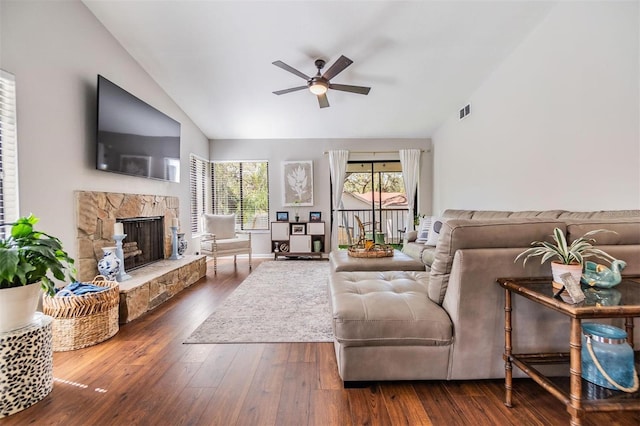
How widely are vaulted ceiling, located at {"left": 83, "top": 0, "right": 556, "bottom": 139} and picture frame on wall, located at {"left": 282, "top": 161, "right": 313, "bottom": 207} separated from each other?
122 cm

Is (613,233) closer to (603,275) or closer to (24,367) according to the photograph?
(603,275)

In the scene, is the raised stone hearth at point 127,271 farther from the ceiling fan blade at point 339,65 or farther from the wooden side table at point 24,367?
the ceiling fan blade at point 339,65

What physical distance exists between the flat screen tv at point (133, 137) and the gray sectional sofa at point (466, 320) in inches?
111

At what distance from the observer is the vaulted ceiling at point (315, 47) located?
271 cm

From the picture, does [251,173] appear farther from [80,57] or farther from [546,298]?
[546,298]

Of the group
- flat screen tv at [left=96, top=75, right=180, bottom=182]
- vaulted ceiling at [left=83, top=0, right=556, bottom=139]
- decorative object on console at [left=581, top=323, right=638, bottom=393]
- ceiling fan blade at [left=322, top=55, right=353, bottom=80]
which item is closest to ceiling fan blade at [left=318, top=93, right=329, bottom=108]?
ceiling fan blade at [left=322, top=55, right=353, bottom=80]

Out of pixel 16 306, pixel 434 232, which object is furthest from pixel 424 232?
pixel 16 306

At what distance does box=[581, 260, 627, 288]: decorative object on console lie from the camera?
3.92 feet

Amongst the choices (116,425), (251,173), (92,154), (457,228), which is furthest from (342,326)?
(251,173)

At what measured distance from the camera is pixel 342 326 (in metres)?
1.52

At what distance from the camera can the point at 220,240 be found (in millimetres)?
4703

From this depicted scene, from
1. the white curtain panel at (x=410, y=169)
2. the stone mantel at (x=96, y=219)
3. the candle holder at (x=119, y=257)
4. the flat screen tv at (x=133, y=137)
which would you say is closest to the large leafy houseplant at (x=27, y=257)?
the stone mantel at (x=96, y=219)

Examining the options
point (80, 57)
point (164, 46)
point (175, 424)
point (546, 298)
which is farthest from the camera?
point (164, 46)

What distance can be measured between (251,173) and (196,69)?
2.56m
